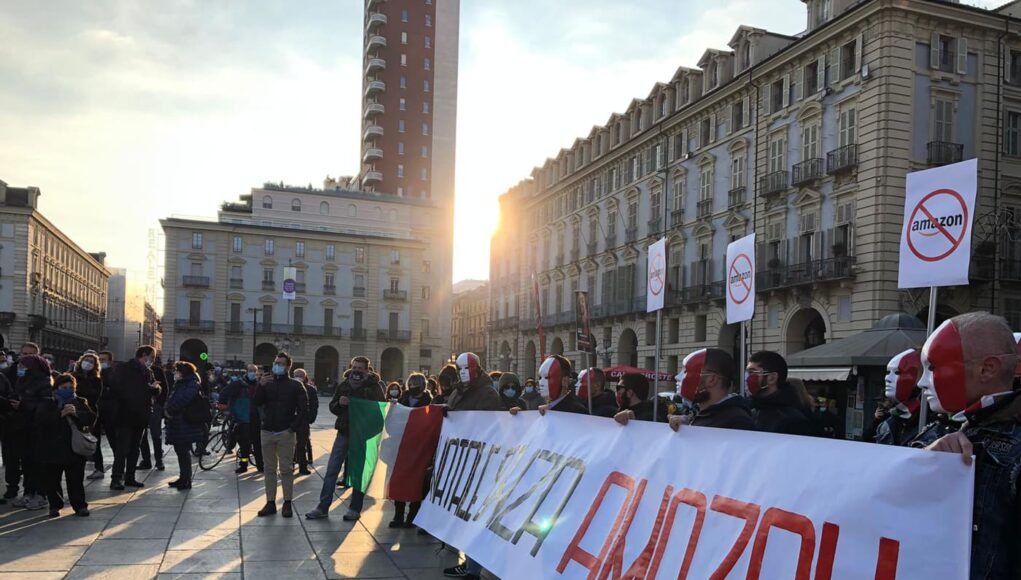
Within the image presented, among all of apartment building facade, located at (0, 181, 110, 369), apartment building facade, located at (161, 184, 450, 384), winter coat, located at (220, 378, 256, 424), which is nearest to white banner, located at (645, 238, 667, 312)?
winter coat, located at (220, 378, 256, 424)

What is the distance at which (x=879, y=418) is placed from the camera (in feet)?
31.3

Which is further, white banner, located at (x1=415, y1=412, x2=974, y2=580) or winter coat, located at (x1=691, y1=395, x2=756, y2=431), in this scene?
winter coat, located at (x1=691, y1=395, x2=756, y2=431)

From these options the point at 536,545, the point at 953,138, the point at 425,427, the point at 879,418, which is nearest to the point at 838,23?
the point at 953,138

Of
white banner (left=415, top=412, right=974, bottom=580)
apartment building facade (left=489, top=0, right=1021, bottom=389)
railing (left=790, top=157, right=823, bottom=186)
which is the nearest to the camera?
white banner (left=415, top=412, right=974, bottom=580)

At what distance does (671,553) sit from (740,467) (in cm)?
59

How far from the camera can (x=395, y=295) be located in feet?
267

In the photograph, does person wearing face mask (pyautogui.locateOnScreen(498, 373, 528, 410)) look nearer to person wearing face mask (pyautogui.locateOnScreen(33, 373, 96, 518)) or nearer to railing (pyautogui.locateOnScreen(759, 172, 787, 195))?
person wearing face mask (pyautogui.locateOnScreen(33, 373, 96, 518))

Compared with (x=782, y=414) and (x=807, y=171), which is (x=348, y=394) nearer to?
(x=782, y=414)

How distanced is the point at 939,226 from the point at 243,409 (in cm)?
1264

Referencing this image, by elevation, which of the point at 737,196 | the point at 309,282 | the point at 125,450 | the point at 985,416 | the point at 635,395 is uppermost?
the point at 737,196

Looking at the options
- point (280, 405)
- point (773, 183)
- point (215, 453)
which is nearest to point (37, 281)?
point (773, 183)

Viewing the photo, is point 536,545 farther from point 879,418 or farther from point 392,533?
point 879,418

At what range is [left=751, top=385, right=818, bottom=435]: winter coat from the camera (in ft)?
19.7

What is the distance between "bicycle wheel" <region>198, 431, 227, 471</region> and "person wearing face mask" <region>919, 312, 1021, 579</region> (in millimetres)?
13771
